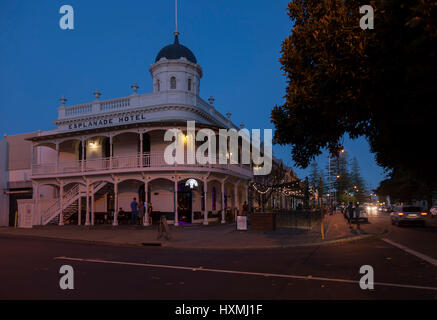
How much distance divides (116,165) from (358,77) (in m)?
20.3

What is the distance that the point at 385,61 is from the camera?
22.0 ft

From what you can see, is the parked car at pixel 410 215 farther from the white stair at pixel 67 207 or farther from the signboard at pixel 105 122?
the white stair at pixel 67 207

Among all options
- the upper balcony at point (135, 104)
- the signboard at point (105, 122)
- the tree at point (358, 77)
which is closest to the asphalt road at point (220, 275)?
the tree at point (358, 77)

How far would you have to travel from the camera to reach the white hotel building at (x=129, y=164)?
2434 cm

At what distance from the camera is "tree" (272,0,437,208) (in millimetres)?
6000

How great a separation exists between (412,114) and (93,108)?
26.0 meters

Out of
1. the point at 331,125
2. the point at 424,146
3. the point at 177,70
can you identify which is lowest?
the point at 424,146

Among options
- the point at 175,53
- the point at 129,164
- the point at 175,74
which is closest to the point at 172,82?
the point at 175,74

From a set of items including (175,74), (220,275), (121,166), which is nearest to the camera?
(220,275)

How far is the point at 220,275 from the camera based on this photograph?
830 centimetres

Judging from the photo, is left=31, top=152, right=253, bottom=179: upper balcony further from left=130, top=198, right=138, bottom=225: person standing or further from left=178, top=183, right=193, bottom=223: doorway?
left=178, top=183, right=193, bottom=223: doorway

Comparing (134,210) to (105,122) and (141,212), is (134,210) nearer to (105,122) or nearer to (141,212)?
(141,212)

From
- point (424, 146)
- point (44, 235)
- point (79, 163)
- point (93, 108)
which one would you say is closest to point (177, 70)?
point (93, 108)
